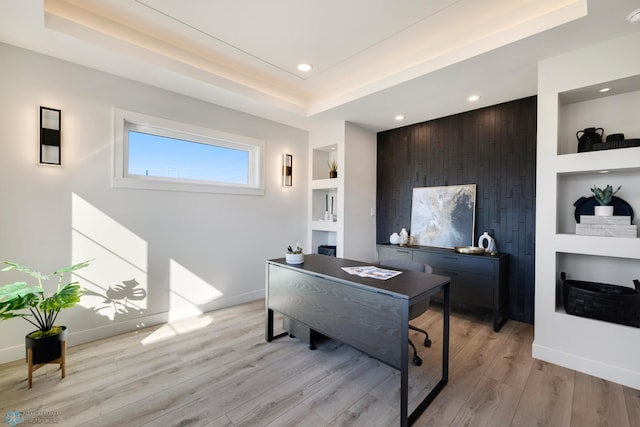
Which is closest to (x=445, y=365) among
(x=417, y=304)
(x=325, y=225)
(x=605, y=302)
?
(x=417, y=304)

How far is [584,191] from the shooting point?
2549 mm

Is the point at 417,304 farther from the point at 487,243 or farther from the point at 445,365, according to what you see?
the point at 487,243

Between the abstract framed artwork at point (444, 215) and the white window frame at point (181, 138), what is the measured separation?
2314 millimetres

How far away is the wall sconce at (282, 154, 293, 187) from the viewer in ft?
13.6

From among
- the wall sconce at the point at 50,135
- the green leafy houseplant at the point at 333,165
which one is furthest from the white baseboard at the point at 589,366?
the wall sconce at the point at 50,135

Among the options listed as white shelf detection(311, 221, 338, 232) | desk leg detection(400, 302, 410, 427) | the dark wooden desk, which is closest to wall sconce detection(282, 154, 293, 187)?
white shelf detection(311, 221, 338, 232)

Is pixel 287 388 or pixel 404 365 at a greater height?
pixel 404 365

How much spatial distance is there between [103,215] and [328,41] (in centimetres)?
273

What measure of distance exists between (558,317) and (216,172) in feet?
12.7

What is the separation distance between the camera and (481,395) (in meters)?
1.87

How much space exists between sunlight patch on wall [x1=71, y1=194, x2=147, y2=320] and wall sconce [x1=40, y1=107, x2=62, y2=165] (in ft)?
1.20

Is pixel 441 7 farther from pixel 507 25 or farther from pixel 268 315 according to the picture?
pixel 268 315

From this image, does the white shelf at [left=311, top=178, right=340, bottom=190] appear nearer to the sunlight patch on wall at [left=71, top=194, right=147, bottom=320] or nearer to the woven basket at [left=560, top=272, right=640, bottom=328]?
the sunlight patch on wall at [left=71, top=194, right=147, bottom=320]

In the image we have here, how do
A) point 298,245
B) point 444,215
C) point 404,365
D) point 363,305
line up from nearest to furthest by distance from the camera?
1. point 404,365
2. point 363,305
3. point 298,245
4. point 444,215
